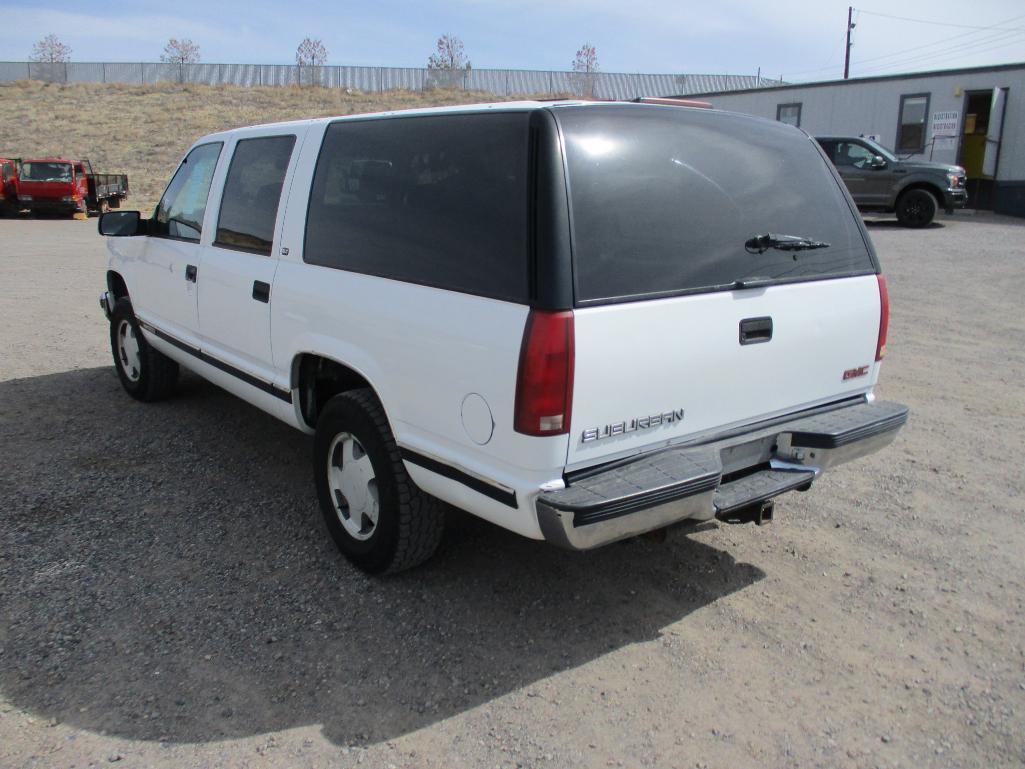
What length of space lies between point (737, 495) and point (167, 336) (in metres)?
3.79

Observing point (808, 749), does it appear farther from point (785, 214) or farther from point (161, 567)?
point (161, 567)

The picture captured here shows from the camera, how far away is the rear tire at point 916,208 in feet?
60.8

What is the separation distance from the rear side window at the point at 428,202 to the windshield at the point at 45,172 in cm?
2416

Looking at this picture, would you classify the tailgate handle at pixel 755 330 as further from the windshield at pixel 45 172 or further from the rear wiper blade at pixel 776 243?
the windshield at pixel 45 172

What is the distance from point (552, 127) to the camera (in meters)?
2.87

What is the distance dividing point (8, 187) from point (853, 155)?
22568mm

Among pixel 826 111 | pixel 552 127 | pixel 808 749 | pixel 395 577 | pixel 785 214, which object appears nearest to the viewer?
pixel 808 749

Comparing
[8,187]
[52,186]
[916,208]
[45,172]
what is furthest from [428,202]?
[8,187]

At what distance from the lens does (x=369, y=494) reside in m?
3.66

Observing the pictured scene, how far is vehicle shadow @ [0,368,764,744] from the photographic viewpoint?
2926mm

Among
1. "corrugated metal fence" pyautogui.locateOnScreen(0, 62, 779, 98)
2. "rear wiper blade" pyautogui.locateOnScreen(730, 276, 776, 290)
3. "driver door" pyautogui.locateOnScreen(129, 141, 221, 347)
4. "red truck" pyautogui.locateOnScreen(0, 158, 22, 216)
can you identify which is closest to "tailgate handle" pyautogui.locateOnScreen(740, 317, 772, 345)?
"rear wiper blade" pyautogui.locateOnScreen(730, 276, 776, 290)

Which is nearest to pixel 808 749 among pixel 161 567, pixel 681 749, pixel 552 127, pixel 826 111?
pixel 681 749

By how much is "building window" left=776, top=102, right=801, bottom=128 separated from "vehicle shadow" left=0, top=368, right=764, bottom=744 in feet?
78.2

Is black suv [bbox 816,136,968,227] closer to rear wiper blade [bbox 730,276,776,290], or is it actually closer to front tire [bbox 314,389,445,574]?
rear wiper blade [bbox 730,276,776,290]
